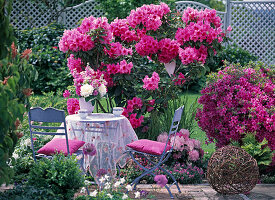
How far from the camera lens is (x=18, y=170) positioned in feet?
14.5

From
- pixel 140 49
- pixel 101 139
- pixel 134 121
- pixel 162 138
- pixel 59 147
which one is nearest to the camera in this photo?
pixel 59 147

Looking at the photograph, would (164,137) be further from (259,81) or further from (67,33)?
(67,33)

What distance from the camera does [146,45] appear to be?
505cm

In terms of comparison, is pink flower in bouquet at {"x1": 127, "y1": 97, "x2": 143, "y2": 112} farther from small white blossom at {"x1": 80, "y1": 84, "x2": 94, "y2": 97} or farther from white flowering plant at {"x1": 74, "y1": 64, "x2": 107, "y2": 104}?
small white blossom at {"x1": 80, "y1": 84, "x2": 94, "y2": 97}

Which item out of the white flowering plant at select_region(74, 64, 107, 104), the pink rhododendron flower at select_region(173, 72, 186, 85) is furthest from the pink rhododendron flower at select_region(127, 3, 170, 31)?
the white flowering plant at select_region(74, 64, 107, 104)

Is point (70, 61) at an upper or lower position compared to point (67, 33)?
lower

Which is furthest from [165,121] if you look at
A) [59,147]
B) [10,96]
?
[10,96]

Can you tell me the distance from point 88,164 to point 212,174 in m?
1.30

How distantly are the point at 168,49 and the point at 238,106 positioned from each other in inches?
44.2

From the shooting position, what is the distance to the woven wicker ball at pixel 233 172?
13.0 ft

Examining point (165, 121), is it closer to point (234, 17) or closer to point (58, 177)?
point (58, 177)

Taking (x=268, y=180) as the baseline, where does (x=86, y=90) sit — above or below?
above

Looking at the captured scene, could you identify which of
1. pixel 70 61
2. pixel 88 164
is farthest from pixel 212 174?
pixel 70 61

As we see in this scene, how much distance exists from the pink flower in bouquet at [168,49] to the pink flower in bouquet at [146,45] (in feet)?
0.28
